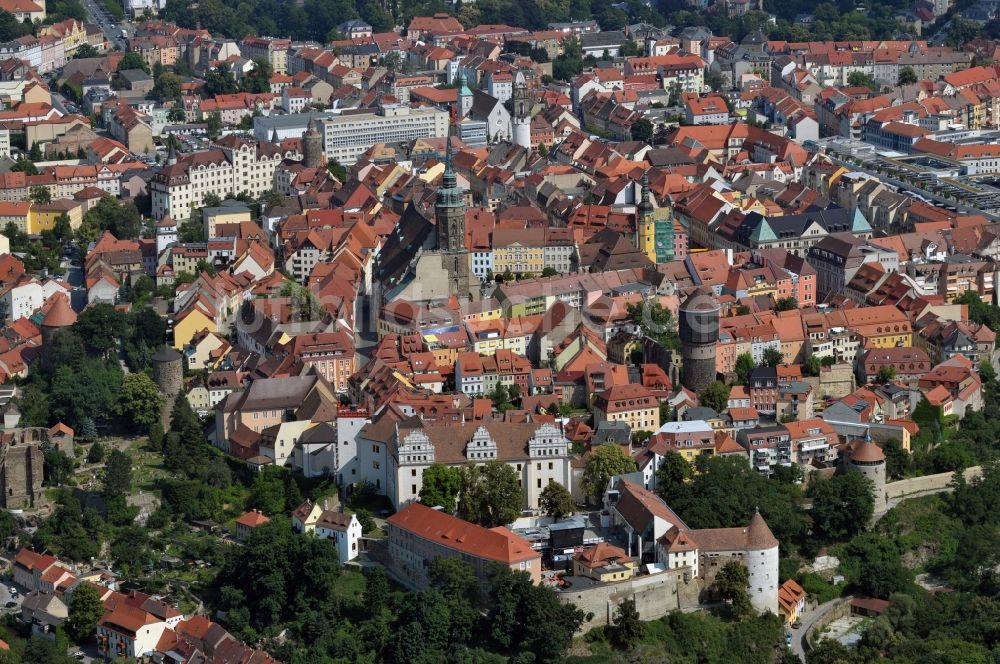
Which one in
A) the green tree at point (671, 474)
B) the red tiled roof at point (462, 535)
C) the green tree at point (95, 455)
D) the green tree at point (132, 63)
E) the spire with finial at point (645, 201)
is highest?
the spire with finial at point (645, 201)

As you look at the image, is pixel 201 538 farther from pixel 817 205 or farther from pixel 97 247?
pixel 817 205

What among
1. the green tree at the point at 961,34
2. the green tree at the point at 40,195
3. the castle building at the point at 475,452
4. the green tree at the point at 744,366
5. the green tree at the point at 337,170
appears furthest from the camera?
the green tree at the point at 961,34

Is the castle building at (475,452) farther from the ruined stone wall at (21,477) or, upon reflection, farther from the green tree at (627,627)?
the ruined stone wall at (21,477)

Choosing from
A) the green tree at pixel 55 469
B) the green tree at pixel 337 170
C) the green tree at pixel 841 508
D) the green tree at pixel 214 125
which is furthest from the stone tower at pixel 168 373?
the green tree at pixel 214 125

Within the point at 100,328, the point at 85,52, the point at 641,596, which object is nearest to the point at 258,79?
the point at 85,52

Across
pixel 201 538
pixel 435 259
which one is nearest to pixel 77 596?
pixel 201 538

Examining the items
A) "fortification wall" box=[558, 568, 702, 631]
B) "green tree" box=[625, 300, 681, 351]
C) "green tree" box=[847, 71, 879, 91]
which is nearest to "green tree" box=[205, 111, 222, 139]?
"green tree" box=[847, 71, 879, 91]

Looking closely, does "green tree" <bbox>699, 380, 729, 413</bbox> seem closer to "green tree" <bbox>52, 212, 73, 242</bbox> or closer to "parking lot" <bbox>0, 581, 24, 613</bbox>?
"parking lot" <bbox>0, 581, 24, 613</bbox>
